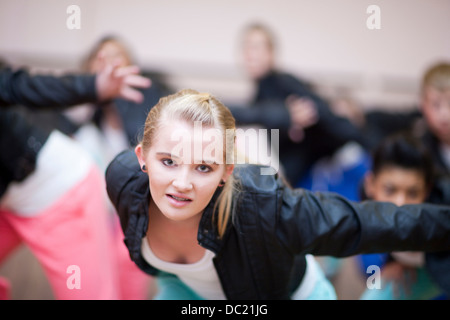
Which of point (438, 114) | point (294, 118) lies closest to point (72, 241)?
point (294, 118)

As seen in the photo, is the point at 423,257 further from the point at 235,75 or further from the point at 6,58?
the point at 235,75

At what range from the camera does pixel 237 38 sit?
2.54 meters

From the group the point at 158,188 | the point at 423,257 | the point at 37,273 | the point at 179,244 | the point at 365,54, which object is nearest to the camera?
the point at 158,188

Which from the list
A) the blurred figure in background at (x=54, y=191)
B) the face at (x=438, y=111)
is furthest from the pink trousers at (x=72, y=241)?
the face at (x=438, y=111)

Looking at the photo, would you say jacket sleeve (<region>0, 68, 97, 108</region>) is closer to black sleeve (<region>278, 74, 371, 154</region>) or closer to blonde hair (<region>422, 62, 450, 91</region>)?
black sleeve (<region>278, 74, 371, 154</region>)

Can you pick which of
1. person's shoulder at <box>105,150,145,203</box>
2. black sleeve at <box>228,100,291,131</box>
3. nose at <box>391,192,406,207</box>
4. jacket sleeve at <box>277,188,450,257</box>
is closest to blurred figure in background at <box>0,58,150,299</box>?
person's shoulder at <box>105,150,145,203</box>

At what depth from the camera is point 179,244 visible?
86cm

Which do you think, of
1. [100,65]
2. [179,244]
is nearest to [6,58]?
[100,65]

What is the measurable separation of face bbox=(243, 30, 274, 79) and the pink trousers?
38.6 inches

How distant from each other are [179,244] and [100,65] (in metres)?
0.65

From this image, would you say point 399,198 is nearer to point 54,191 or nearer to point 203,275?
point 203,275

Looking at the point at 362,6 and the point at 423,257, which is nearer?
the point at 423,257

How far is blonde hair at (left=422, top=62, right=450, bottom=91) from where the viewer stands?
144 centimetres

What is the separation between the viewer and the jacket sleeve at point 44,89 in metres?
1.06
